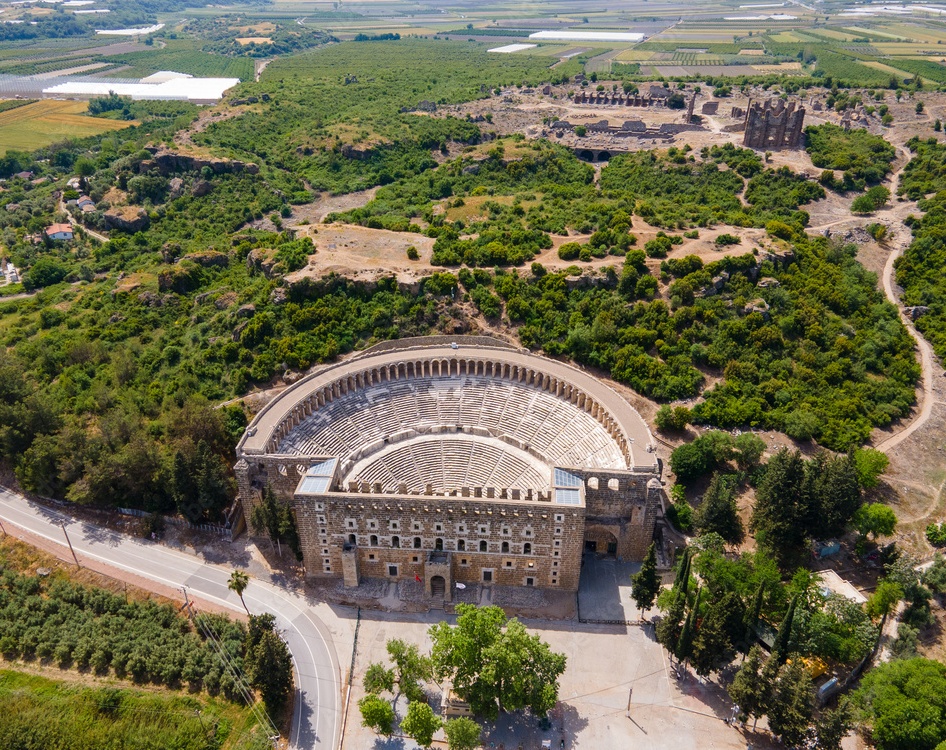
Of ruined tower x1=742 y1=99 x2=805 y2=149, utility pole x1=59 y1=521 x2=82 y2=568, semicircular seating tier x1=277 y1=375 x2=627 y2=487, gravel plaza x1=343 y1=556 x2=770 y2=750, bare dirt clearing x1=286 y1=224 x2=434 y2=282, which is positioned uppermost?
ruined tower x1=742 y1=99 x2=805 y2=149

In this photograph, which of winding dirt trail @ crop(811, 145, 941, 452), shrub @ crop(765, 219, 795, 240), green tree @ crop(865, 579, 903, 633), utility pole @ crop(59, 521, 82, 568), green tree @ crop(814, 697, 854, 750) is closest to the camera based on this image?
green tree @ crop(814, 697, 854, 750)

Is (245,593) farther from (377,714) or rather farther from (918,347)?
(918,347)

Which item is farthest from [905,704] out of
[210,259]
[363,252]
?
[210,259]

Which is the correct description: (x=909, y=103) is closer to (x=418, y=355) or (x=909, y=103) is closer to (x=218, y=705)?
(x=418, y=355)

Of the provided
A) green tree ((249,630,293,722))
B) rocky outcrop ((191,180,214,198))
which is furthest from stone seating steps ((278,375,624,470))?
rocky outcrop ((191,180,214,198))

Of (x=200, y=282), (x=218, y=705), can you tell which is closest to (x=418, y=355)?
(x=218, y=705)

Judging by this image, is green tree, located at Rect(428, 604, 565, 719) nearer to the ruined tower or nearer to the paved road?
the paved road
